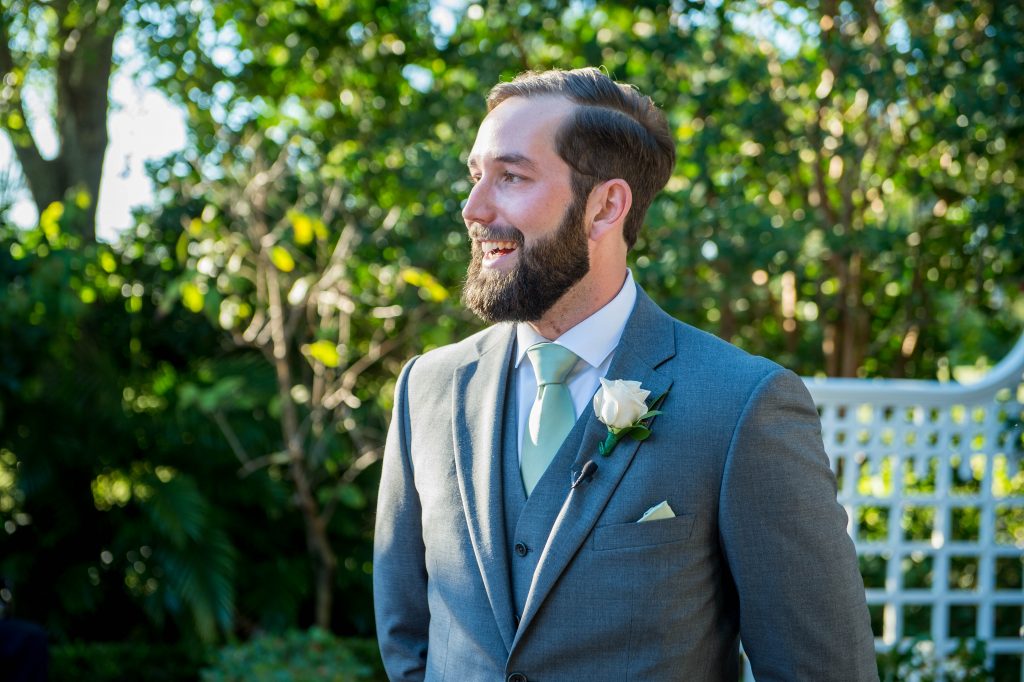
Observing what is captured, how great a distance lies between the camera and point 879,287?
634 cm

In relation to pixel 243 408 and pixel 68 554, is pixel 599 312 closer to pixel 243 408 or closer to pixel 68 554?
pixel 243 408

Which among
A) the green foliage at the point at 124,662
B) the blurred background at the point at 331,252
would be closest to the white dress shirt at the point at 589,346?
the blurred background at the point at 331,252

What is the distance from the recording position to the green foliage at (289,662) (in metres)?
4.41

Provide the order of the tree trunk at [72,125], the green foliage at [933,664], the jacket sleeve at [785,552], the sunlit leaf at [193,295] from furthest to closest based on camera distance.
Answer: the tree trunk at [72,125]
the sunlit leaf at [193,295]
the green foliage at [933,664]
the jacket sleeve at [785,552]

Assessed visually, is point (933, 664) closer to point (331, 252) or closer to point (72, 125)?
point (331, 252)

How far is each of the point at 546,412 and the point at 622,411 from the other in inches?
7.2

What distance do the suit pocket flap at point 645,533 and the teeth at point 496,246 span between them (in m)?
0.47

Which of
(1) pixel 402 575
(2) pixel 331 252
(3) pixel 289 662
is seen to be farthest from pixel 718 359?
(2) pixel 331 252

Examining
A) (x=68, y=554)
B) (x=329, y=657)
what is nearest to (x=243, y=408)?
(x=68, y=554)

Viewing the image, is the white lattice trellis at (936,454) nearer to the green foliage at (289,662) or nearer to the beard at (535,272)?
the green foliage at (289,662)

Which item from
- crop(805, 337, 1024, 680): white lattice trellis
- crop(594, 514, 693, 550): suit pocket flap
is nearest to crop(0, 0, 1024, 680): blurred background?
crop(805, 337, 1024, 680): white lattice trellis

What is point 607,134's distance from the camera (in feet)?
5.52

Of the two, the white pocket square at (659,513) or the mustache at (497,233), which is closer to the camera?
the white pocket square at (659,513)

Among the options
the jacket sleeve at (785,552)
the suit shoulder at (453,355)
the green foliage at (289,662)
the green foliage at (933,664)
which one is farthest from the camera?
the green foliage at (289,662)
